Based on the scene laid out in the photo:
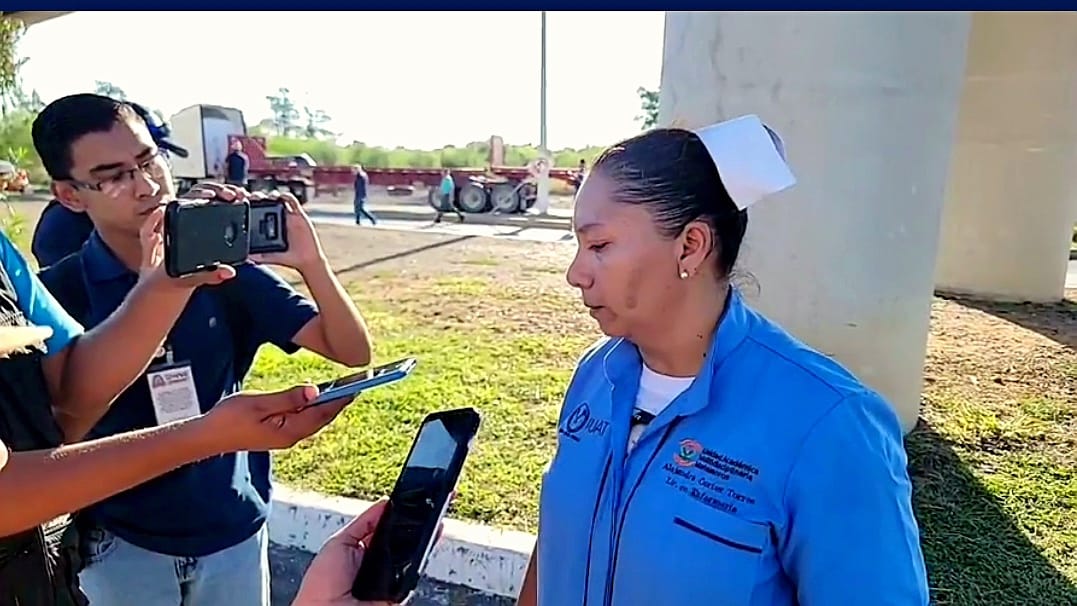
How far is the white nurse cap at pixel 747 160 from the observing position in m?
1.61

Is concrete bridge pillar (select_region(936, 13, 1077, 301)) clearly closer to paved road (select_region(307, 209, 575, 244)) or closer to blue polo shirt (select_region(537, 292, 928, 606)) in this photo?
paved road (select_region(307, 209, 575, 244))

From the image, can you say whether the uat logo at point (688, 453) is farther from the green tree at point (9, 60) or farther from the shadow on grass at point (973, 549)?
the green tree at point (9, 60)

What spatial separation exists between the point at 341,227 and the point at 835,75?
16399 millimetres

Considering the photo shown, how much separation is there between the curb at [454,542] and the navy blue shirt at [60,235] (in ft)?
4.86

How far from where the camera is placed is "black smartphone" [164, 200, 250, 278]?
177 centimetres

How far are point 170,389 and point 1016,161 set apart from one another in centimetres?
998

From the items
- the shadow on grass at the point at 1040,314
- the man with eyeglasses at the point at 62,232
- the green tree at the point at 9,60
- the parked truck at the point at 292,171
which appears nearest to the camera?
the man with eyeglasses at the point at 62,232

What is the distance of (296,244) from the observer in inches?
87.4

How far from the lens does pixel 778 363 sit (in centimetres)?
159

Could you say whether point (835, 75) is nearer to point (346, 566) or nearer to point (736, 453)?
point (736, 453)

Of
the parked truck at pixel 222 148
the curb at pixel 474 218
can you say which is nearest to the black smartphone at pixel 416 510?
the curb at pixel 474 218

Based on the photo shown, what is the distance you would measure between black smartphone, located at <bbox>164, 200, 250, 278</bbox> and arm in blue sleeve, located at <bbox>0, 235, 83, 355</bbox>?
0.28m

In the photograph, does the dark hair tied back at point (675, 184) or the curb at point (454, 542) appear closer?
the dark hair tied back at point (675, 184)

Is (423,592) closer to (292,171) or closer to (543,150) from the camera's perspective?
(543,150)
